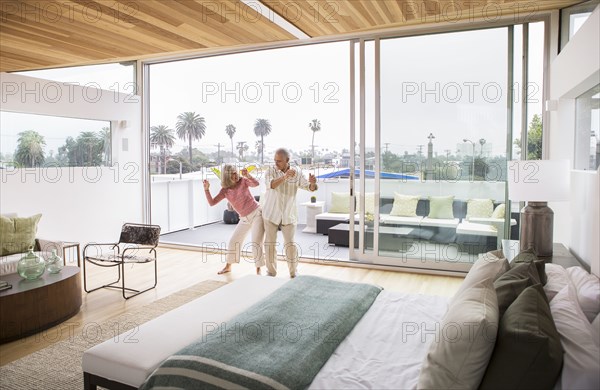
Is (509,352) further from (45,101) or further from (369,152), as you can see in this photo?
(45,101)

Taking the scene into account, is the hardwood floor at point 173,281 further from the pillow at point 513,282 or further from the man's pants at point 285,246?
the pillow at point 513,282

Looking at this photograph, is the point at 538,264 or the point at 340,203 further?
the point at 340,203

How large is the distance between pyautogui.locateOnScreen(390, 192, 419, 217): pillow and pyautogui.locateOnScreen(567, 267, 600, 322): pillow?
329cm

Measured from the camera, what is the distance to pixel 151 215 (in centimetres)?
740

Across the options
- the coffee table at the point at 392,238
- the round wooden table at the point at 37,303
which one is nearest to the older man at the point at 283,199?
the coffee table at the point at 392,238

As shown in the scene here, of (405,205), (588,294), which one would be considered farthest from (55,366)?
(405,205)

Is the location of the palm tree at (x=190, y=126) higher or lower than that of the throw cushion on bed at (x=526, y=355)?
higher

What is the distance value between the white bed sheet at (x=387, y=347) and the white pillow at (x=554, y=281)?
58 centimetres

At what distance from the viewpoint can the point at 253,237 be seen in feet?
17.8

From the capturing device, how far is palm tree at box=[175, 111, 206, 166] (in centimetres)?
695

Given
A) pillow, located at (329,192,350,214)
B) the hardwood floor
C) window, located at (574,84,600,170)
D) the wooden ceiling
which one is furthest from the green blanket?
pillow, located at (329,192,350,214)

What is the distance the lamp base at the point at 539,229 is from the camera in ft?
11.2

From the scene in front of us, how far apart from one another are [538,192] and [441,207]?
2.11m

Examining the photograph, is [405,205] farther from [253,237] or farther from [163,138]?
[163,138]
